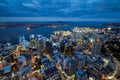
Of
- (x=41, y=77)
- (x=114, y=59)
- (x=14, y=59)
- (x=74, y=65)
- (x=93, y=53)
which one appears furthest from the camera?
(x=93, y=53)

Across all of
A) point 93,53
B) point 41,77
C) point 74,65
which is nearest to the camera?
point 41,77

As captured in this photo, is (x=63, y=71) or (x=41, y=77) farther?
(x=63, y=71)

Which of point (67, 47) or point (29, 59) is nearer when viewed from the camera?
point (29, 59)

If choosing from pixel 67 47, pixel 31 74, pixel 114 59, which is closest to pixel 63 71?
pixel 31 74

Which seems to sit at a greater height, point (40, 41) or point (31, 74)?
point (40, 41)

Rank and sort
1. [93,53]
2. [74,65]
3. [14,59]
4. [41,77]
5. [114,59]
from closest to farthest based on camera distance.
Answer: [41,77]
[74,65]
[14,59]
[114,59]
[93,53]

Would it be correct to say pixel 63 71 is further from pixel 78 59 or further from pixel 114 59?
pixel 114 59

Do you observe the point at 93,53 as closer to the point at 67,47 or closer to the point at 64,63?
the point at 67,47

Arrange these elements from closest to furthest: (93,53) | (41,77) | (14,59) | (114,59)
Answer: (41,77) → (14,59) → (114,59) → (93,53)

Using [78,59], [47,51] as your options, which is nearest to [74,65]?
[78,59]

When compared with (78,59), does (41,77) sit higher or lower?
lower
